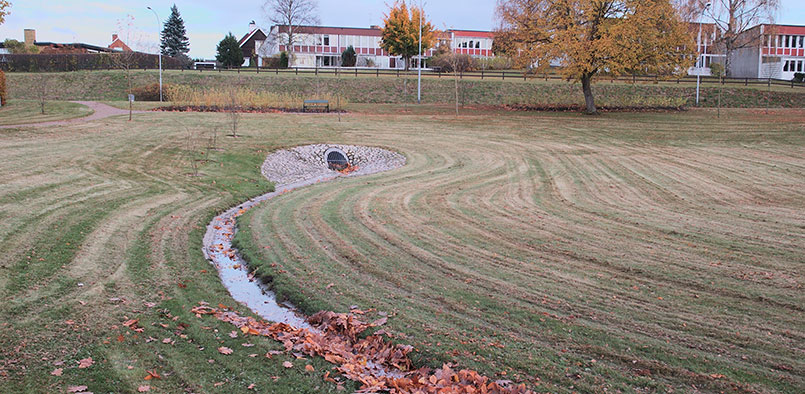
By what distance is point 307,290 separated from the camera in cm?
862

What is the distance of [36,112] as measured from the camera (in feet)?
96.1

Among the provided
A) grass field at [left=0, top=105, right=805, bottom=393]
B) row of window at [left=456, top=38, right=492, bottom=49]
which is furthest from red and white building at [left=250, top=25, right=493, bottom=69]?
grass field at [left=0, top=105, right=805, bottom=393]

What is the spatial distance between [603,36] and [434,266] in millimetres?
24531

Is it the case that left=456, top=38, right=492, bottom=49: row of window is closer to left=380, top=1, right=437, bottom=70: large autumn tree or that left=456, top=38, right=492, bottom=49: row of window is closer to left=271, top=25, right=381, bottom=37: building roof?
left=271, top=25, right=381, bottom=37: building roof

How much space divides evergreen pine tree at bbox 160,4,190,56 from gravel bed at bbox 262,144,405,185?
62.4 meters

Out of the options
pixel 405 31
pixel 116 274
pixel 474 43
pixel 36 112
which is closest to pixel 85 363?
pixel 116 274

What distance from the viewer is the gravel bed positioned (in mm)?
19078

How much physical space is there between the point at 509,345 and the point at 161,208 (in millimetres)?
8988

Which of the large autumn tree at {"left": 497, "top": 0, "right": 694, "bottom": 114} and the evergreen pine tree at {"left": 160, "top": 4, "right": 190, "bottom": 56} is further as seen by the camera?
the evergreen pine tree at {"left": 160, "top": 4, "right": 190, "bottom": 56}

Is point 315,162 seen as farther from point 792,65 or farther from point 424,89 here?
point 792,65

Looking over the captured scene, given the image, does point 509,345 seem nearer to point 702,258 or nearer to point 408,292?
point 408,292

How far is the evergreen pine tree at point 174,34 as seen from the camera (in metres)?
77.9

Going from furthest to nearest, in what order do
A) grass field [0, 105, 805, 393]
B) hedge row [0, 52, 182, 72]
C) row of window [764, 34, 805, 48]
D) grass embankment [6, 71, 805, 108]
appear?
row of window [764, 34, 805, 48] → hedge row [0, 52, 182, 72] → grass embankment [6, 71, 805, 108] → grass field [0, 105, 805, 393]

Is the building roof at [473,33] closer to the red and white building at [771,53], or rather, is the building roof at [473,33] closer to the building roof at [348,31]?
the building roof at [348,31]
